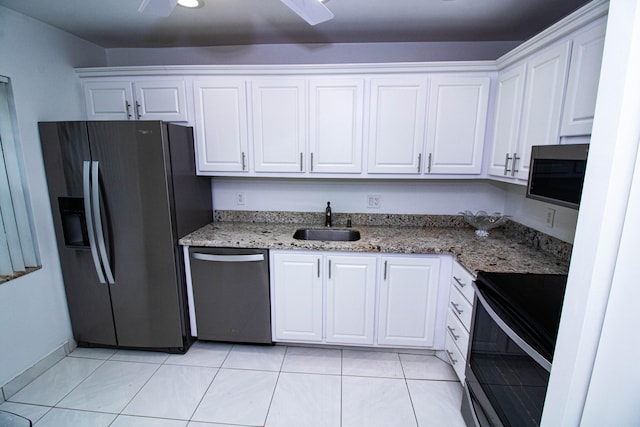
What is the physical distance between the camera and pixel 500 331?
1.28 meters

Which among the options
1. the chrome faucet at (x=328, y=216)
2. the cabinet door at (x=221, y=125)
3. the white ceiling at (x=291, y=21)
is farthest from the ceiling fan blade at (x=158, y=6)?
the chrome faucet at (x=328, y=216)

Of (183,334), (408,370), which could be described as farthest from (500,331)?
(183,334)

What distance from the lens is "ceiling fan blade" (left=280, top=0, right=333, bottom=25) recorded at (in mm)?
1288

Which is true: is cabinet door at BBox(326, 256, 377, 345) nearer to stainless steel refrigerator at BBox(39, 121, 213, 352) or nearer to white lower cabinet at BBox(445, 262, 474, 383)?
white lower cabinet at BBox(445, 262, 474, 383)

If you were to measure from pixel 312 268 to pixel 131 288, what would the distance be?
1311 mm

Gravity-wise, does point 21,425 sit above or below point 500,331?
below

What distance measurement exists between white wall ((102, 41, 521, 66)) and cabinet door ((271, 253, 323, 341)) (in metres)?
1.64

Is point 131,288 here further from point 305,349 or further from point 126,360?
point 305,349

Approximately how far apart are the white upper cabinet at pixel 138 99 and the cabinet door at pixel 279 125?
587mm

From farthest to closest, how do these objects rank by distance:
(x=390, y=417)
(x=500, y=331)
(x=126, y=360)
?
(x=126, y=360), (x=390, y=417), (x=500, y=331)

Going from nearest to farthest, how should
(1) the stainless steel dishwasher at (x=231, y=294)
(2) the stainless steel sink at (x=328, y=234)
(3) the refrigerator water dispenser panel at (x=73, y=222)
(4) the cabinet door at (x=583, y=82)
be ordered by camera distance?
(4) the cabinet door at (x=583, y=82)
(3) the refrigerator water dispenser panel at (x=73, y=222)
(1) the stainless steel dishwasher at (x=231, y=294)
(2) the stainless steel sink at (x=328, y=234)

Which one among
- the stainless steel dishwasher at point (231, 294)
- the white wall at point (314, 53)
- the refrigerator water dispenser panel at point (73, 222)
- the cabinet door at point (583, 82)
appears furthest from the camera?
the white wall at point (314, 53)

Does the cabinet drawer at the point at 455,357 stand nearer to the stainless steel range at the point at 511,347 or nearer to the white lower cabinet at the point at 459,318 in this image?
the white lower cabinet at the point at 459,318

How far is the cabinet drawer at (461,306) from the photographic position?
1.73m
